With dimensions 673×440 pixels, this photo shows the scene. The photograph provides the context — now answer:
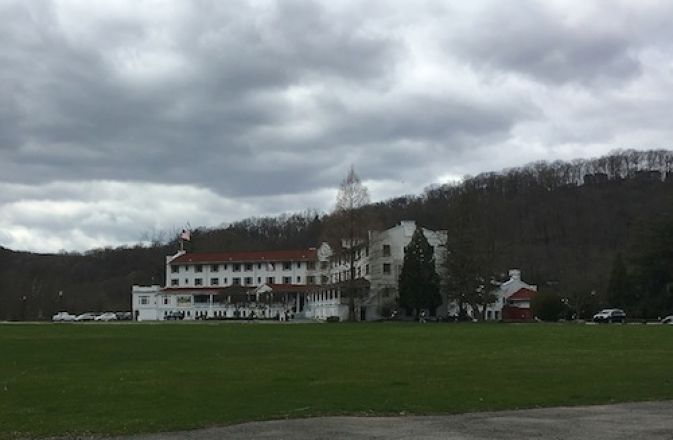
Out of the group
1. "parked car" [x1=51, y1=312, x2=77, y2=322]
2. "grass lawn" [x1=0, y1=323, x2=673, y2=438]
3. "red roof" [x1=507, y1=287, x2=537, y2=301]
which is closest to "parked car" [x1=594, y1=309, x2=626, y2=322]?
"red roof" [x1=507, y1=287, x2=537, y2=301]

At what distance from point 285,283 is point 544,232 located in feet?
158

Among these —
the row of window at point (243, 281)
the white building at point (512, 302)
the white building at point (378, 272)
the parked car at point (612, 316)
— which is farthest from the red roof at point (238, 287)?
the parked car at point (612, 316)

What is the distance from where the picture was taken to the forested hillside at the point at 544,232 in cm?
9381

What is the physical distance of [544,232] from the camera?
143750 millimetres

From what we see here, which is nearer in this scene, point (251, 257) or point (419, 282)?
point (419, 282)

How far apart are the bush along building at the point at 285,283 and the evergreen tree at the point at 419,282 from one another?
2462 mm

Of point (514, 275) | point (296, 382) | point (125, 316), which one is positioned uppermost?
point (514, 275)

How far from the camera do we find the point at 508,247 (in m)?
98.2

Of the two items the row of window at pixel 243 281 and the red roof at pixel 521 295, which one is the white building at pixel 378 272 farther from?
the row of window at pixel 243 281

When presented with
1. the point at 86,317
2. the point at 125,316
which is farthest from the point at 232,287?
the point at 86,317

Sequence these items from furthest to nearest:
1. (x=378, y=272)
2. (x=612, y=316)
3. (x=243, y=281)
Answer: (x=243, y=281) < (x=378, y=272) < (x=612, y=316)

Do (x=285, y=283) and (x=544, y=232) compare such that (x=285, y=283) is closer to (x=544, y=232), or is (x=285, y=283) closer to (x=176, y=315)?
(x=176, y=315)

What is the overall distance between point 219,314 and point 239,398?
12392cm

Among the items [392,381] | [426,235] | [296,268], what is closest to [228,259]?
[296,268]
